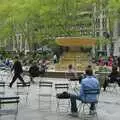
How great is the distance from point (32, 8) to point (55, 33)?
4115mm

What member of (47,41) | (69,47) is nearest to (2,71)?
(69,47)

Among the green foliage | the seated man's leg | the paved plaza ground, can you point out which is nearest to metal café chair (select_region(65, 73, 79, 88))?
the paved plaza ground

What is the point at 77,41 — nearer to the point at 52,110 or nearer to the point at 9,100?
the point at 52,110

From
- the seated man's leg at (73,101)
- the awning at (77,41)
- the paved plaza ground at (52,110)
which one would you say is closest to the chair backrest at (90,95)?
the seated man's leg at (73,101)

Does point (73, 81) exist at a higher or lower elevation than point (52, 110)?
higher

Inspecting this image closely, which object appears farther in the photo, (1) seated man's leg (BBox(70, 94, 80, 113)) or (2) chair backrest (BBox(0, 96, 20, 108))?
(1) seated man's leg (BBox(70, 94, 80, 113))

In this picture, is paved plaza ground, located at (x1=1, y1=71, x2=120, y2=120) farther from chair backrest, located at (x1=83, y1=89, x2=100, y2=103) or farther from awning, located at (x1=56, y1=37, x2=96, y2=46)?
awning, located at (x1=56, y1=37, x2=96, y2=46)

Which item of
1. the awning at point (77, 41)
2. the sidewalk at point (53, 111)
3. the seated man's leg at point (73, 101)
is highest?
the awning at point (77, 41)

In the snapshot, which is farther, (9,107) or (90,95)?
(90,95)

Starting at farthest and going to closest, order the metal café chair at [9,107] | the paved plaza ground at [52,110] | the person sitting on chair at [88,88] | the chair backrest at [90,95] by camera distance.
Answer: the paved plaza ground at [52,110]
the person sitting on chair at [88,88]
the chair backrest at [90,95]
the metal café chair at [9,107]

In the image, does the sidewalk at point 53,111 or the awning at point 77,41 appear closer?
the sidewalk at point 53,111

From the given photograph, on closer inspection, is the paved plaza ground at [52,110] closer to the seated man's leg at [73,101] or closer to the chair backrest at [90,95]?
the seated man's leg at [73,101]

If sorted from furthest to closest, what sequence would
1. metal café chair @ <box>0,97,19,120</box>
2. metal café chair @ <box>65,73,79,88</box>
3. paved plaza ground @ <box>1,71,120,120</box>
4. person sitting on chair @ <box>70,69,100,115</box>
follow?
metal café chair @ <box>65,73,79,88</box>
paved plaza ground @ <box>1,71,120,120</box>
person sitting on chair @ <box>70,69,100,115</box>
metal café chair @ <box>0,97,19,120</box>

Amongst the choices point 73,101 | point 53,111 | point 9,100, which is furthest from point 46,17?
point 9,100
